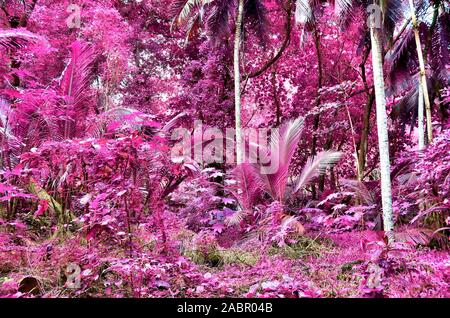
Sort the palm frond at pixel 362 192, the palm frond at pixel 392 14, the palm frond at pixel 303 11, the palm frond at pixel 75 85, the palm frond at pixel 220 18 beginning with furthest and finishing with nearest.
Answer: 1. the palm frond at pixel 220 18
2. the palm frond at pixel 303 11
3. the palm frond at pixel 362 192
4. the palm frond at pixel 392 14
5. the palm frond at pixel 75 85

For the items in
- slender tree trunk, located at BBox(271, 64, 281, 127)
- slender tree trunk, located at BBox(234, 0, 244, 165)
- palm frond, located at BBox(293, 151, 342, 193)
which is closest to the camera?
palm frond, located at BBox(293, 151, 342, 193)

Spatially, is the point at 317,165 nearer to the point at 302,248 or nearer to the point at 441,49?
the point at 302,248

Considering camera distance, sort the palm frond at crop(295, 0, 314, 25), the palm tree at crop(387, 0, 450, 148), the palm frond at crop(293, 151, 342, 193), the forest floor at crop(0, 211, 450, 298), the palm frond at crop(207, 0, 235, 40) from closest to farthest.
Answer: the forest floor at crop(0, 211, 450, 298) → the palm frond at crop(293, 151, 342, 193) → the palm frond at crop(295, 0, 314, 25) → the palm tree at crop(387, 0, 450, 148) → the palm frond at crop(207, 0, 235, 40)

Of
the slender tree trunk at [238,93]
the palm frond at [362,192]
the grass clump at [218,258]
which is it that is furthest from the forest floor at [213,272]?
the slender tree trunk at [238,93]

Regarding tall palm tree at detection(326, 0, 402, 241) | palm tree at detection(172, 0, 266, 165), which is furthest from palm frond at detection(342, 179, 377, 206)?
palm tree at detection(172, 0, 266, 165)

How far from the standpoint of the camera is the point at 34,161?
132 inches

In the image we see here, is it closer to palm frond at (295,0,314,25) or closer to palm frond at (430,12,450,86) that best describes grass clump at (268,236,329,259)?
palm frond at (295,0,314,25)

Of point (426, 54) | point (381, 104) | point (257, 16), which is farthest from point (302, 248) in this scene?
point (257, 16)

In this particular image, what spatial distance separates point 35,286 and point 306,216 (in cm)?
519

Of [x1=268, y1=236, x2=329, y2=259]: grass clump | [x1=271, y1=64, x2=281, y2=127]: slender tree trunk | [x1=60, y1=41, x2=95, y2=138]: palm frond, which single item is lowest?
[x1=268, y1=236, x2=329, y2=259]: grass clump

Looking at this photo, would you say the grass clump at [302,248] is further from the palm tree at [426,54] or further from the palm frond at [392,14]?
the palm frond at [392,14]

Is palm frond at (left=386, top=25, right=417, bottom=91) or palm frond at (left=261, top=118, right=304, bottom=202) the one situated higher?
palm frond at (left=386, top=25, right=417, bottom=91)

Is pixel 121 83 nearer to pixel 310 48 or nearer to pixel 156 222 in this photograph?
pixel 310 48
